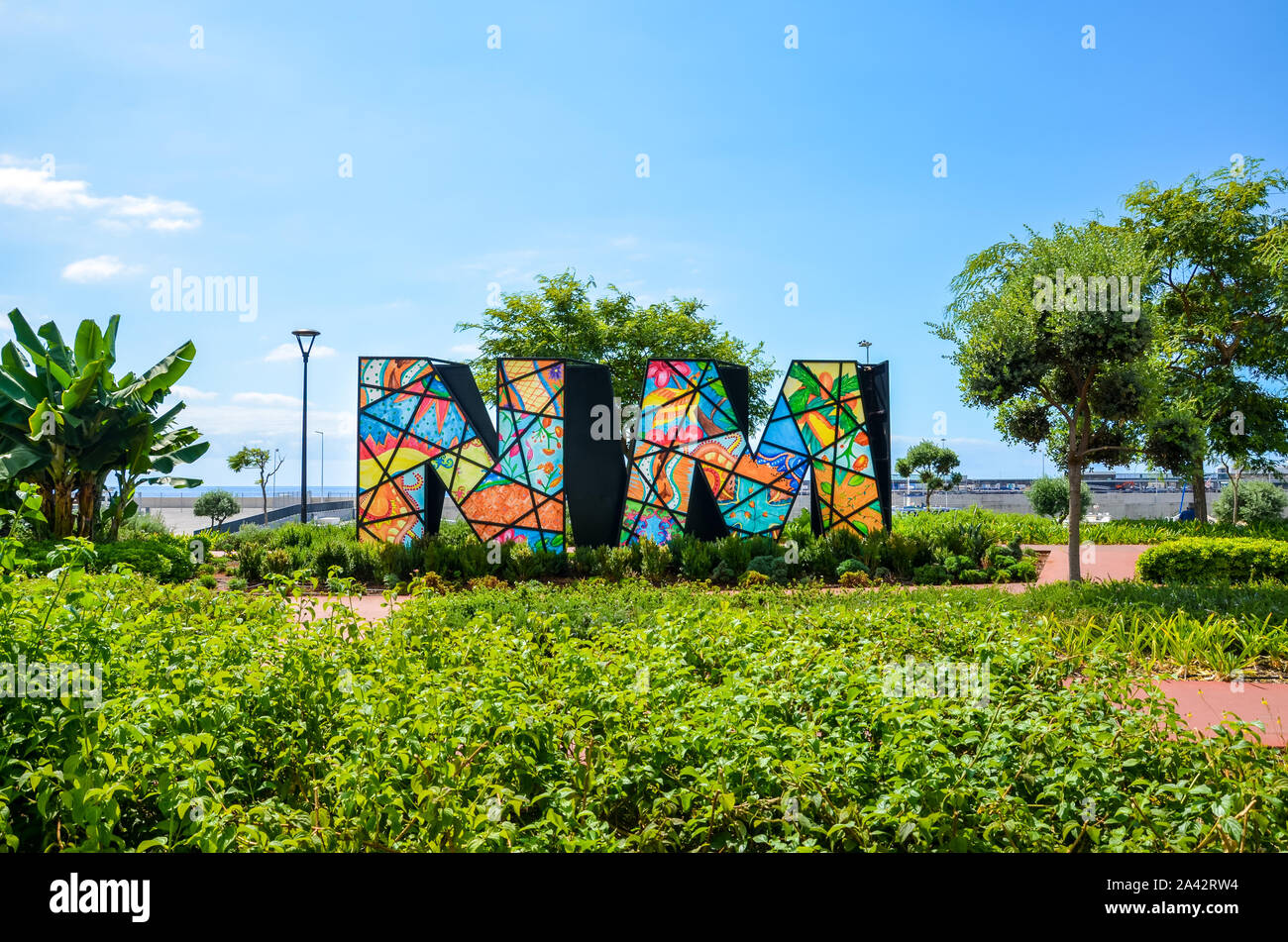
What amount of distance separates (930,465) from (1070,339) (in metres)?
22.6

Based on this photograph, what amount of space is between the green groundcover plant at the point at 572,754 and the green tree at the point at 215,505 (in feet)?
78.8

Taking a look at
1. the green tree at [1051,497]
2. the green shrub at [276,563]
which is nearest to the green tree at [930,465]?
the green tree at [1051,497]

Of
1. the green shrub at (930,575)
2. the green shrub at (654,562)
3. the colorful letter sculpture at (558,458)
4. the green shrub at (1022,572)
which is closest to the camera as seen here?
the green shrub at (930,575)

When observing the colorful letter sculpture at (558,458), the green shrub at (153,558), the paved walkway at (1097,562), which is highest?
the colorful letter sculpture at (558,458)

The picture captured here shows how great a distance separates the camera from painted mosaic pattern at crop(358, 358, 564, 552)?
44.0 ft

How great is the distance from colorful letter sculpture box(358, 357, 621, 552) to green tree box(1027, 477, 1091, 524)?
1856 centimetres

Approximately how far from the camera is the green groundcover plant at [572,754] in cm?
265

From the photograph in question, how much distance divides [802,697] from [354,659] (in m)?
2.53

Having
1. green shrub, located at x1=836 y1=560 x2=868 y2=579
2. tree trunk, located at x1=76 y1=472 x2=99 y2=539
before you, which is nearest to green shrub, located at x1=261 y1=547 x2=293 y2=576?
tree trunk, located at x1=76 y1=472 x2=99 y2=539

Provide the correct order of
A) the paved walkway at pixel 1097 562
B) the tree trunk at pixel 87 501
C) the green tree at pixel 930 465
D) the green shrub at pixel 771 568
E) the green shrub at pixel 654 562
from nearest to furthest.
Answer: the green shrub at pixel 771 568 < the green shrub at pixel 654 562 < the tree trunk at pixel 87 501 < the paved walkway at pixel 1097 562 < the green tree at pixel 930 465

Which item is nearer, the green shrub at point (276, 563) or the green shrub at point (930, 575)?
the green shrub at point (930, 575)

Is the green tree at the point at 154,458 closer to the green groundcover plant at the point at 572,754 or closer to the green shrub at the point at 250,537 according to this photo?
the green shrub at the point at 250,537

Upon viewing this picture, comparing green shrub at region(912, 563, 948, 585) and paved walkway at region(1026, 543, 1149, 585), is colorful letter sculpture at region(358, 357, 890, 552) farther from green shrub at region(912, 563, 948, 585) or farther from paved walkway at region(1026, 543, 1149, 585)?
paved walkway at region(1026, 543, 1149, 585)
